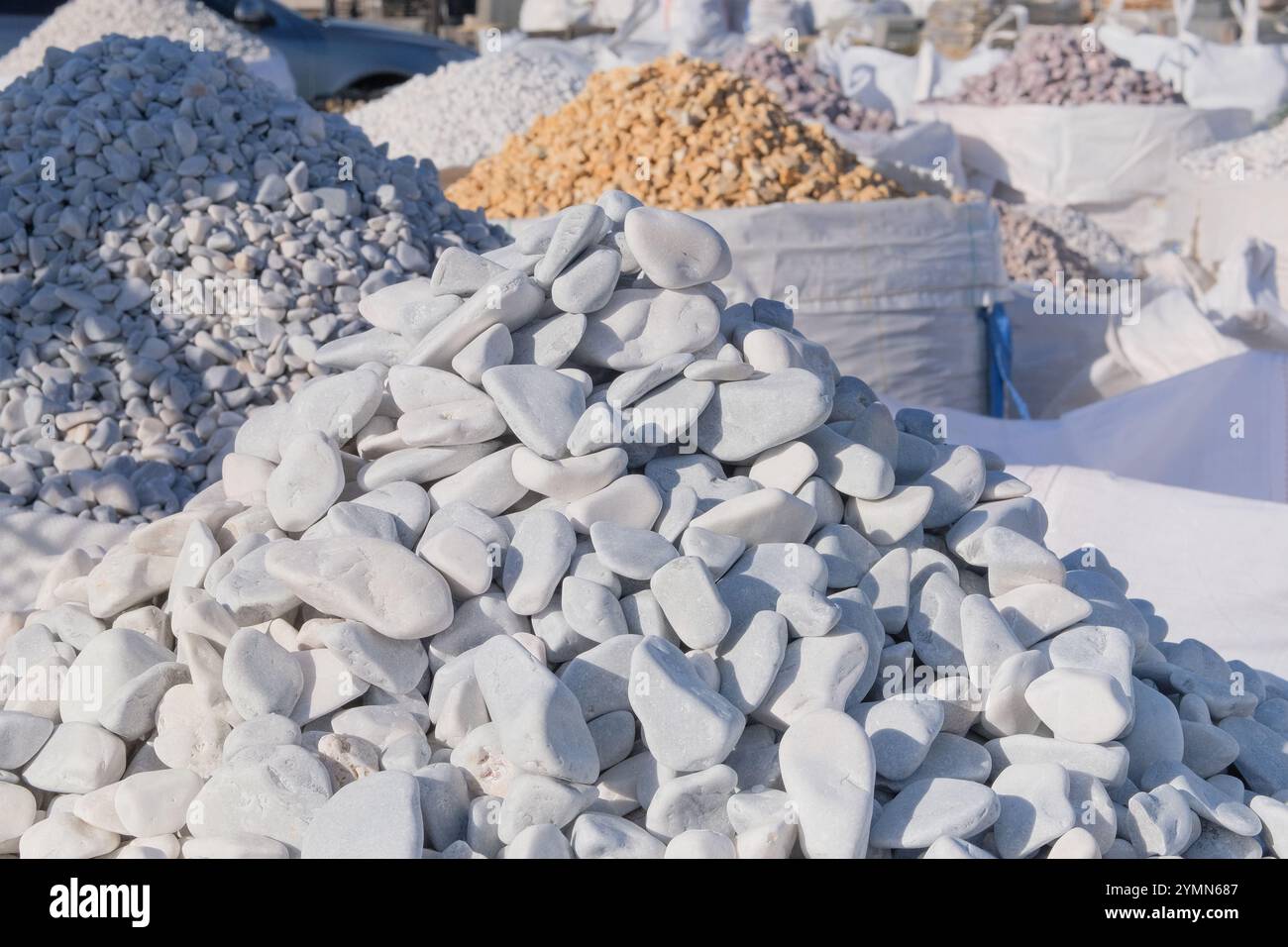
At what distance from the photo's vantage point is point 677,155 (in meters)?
2.41

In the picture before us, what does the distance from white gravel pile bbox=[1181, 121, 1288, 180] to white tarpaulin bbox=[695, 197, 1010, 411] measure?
5.59 feet

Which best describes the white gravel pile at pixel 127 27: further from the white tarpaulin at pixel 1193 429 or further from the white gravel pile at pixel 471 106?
the white tarpaulin at pixel 1193 429

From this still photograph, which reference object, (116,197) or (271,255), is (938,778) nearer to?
(271,255)

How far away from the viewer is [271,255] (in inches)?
76.6

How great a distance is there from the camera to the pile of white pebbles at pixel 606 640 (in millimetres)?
893

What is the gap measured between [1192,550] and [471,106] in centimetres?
275

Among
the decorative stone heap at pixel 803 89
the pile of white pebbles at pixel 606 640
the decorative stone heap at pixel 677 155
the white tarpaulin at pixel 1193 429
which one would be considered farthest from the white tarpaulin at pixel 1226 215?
the pile of white pebbles at pixel 606 640

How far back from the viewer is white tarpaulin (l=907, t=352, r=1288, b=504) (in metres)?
2.10

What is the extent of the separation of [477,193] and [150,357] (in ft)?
3.37

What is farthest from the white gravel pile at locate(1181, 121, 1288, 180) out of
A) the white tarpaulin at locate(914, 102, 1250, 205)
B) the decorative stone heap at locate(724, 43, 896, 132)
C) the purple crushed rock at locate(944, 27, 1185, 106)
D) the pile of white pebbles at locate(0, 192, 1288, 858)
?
the pile of white pebbles at locate(0, 192, 1288, 858)

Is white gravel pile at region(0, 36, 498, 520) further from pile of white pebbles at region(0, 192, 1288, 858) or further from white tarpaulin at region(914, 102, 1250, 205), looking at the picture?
white tarpaulin at region(914, 102, 1250, 205)

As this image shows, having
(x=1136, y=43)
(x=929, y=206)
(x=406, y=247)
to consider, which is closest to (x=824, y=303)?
(x=929, y=206)

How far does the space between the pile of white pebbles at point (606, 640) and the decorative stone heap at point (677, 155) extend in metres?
1.19

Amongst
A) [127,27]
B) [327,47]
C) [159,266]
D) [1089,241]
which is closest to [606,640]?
[159,266]
